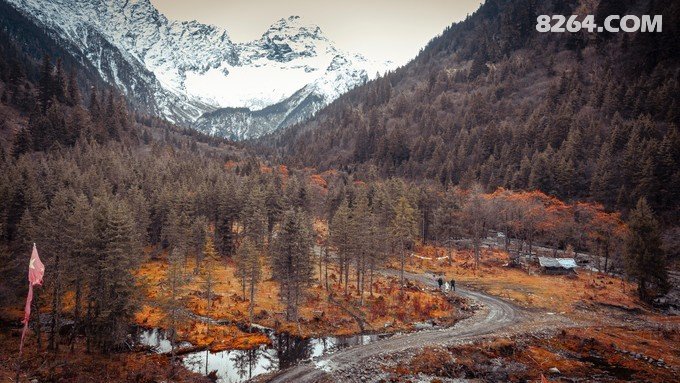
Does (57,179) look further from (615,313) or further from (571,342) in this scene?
(615,313)

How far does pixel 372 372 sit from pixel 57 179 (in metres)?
87.6

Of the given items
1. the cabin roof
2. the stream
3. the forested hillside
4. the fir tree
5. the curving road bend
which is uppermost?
the forested hillside

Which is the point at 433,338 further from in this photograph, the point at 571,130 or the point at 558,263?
the point at 571,130

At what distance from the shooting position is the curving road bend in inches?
1344

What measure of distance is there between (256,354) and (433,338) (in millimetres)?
19227

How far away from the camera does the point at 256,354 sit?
40281 millimetres

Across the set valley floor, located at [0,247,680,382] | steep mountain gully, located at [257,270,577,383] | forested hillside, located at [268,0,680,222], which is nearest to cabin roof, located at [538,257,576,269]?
valley floor, located at [0,247,680,382]

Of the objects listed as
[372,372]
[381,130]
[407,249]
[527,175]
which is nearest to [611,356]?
[372,372]

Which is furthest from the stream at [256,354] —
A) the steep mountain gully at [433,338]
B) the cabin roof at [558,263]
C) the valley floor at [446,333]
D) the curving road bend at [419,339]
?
the cabin roof at [558,263]

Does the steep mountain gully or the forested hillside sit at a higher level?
the forested hillside

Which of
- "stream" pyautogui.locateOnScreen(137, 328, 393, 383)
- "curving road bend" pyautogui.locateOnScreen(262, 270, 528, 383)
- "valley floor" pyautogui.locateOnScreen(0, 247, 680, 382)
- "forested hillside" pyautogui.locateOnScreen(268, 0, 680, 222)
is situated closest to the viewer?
"valley floor" pyautogui.locateOnScreen(0, 247, 680, 382)

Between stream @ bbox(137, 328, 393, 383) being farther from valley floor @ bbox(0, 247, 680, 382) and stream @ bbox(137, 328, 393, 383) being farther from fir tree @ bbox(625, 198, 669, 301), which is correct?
fir tree @ bbox(625, 198, 669, 301)

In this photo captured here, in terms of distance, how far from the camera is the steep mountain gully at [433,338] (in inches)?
1320

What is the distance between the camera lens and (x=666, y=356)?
36406 millimetres
